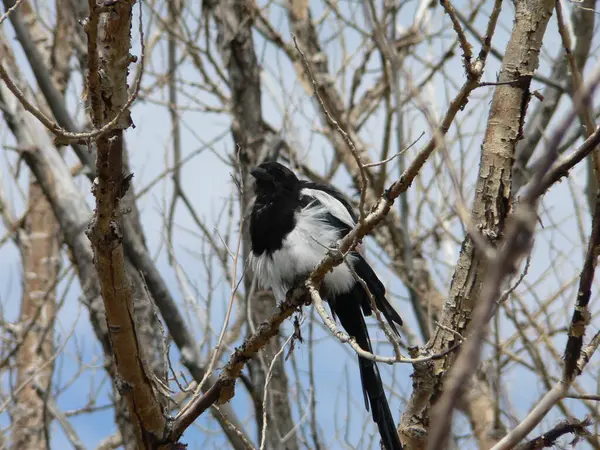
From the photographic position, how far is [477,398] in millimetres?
6266

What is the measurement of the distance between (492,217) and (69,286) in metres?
4.55

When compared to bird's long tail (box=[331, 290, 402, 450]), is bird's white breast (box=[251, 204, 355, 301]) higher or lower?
A: higher

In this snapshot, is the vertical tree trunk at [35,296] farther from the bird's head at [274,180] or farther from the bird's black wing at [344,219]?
the bird's black wing at [344,219]

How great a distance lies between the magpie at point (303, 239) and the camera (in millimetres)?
4492

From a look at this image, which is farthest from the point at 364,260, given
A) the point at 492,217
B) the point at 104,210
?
the point at 104,210

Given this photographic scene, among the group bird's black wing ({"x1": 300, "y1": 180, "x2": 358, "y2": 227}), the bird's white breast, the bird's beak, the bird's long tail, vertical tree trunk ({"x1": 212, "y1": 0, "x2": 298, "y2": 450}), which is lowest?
the bird's long tail

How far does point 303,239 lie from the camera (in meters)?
4.50

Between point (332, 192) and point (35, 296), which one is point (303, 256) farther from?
point (35, 296)

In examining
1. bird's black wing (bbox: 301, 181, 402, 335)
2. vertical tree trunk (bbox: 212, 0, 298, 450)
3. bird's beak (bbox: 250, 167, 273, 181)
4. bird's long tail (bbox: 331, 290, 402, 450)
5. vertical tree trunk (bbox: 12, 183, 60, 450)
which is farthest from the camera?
vertical tree trunk (bbox: 12, 183, 60, 450)

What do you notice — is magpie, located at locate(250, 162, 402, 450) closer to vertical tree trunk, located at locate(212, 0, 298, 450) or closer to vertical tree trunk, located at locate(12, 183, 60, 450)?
vertical tree trunk, located at locate(212, 0, 298, 450)

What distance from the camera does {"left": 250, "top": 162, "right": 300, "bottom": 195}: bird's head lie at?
475 cm

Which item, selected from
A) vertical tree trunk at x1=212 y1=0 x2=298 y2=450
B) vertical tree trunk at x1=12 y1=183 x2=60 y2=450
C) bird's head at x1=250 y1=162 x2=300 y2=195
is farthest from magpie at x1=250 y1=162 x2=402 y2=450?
vertical tree trunk at x1=12 y1=183 x2=60 y2=450

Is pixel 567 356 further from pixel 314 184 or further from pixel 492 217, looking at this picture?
pixel 314 184

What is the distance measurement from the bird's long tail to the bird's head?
732mm
